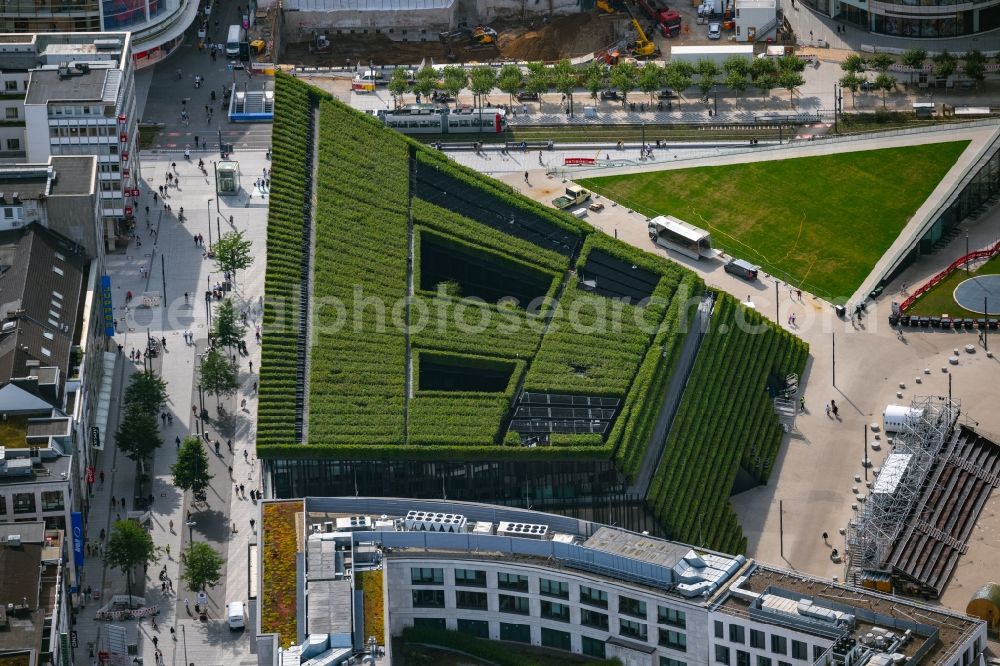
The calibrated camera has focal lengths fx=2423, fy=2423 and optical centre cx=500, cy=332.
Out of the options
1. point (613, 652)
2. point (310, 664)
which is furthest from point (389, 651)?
point (613, 652)

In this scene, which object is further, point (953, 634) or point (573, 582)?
point (573, 582)

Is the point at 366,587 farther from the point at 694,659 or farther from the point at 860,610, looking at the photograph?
the point at 860,610

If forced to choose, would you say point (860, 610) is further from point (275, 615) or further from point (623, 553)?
point (275, 615)

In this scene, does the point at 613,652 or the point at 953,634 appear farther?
the point at 613,652

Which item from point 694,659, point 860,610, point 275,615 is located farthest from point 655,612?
point 275,615

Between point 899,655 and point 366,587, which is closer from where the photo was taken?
point 899,655

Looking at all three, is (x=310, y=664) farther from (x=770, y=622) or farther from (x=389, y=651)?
(x=770, y=622)

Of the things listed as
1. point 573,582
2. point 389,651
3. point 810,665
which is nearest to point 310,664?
point 389,651
